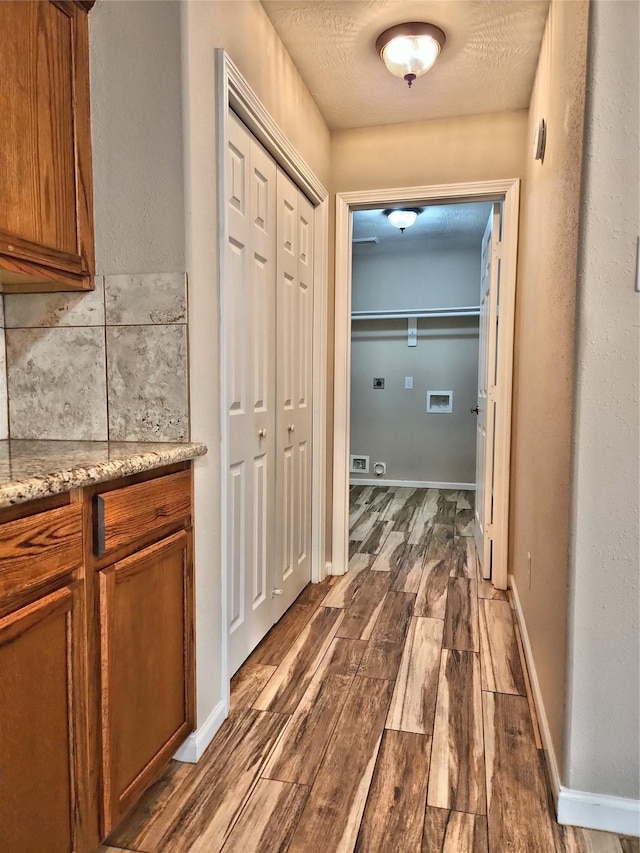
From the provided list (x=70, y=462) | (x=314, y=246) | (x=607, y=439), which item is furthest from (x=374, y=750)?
(x=314, y=246)

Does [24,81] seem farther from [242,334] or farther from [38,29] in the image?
[242,334]

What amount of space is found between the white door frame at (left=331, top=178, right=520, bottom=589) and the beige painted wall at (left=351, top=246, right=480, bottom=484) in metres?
2.65

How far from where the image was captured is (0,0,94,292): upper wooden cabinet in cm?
127

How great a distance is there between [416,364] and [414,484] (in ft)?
4.23

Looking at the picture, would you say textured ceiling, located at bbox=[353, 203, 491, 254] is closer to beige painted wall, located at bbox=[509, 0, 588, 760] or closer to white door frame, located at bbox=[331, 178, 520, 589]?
white door frame, located at bbox=[331, 178, 520, 589]

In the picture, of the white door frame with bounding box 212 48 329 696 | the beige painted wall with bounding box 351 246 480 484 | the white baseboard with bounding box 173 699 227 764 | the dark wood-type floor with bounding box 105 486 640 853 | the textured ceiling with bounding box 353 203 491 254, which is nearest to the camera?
the dark wood-type floor with bounding box 105 486 640 853

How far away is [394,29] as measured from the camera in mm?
2127

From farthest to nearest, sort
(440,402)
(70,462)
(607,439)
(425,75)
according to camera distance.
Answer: (440,402) → (425,75) → (607,439) → (70,462)

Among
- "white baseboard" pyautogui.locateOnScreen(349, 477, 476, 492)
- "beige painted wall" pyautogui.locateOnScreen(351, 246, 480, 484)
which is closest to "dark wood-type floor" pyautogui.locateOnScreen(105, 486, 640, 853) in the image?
"white baseboard" pyautogui.locateOnScreen(349, 477, 476, 492)

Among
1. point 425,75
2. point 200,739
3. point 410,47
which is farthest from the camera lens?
point 425,75

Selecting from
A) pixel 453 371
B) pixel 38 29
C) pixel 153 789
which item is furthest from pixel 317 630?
pixel 453 371

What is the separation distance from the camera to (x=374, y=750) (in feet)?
5.33

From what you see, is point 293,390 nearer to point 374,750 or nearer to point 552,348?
point 552,348

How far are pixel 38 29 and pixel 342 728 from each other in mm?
2105
